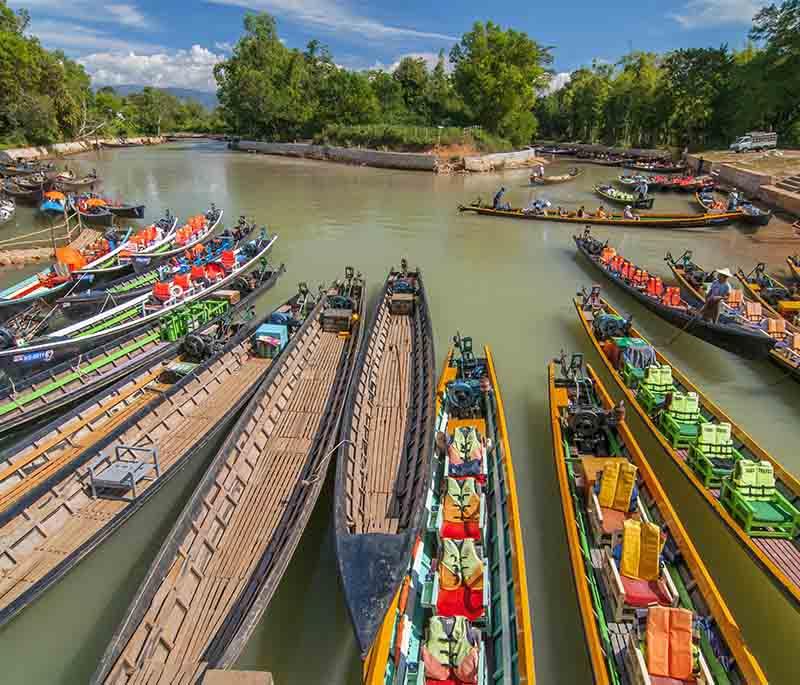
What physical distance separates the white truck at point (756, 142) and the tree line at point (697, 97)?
2160 millimetres

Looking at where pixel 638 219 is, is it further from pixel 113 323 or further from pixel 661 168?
pixel 661 168

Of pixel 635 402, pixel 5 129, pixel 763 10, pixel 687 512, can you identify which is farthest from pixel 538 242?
pixel 5 129

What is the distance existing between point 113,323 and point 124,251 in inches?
348

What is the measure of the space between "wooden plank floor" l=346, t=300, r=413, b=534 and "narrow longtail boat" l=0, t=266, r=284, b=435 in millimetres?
5048

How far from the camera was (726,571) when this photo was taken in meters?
8.74

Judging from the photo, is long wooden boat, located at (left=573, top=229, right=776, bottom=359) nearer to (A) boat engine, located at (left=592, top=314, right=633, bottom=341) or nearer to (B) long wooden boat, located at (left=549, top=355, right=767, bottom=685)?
(A) boat engine, located at (left=592, top=314, right=633, bottom=341)

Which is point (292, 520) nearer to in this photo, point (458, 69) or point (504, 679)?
point (504, 679)

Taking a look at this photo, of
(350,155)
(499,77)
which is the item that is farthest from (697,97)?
(350,155)

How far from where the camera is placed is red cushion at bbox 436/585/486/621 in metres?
7.16

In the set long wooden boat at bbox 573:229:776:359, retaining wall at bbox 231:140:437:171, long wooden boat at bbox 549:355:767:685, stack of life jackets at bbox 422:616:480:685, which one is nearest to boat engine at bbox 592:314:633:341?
long wooden boat at bbox 573:229:776:359

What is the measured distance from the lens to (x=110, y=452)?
990cm

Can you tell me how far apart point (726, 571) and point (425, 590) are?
5.25m

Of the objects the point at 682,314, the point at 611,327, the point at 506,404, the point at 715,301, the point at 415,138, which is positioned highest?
the point at 415,138

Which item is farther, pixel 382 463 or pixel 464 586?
pixel 382 463
